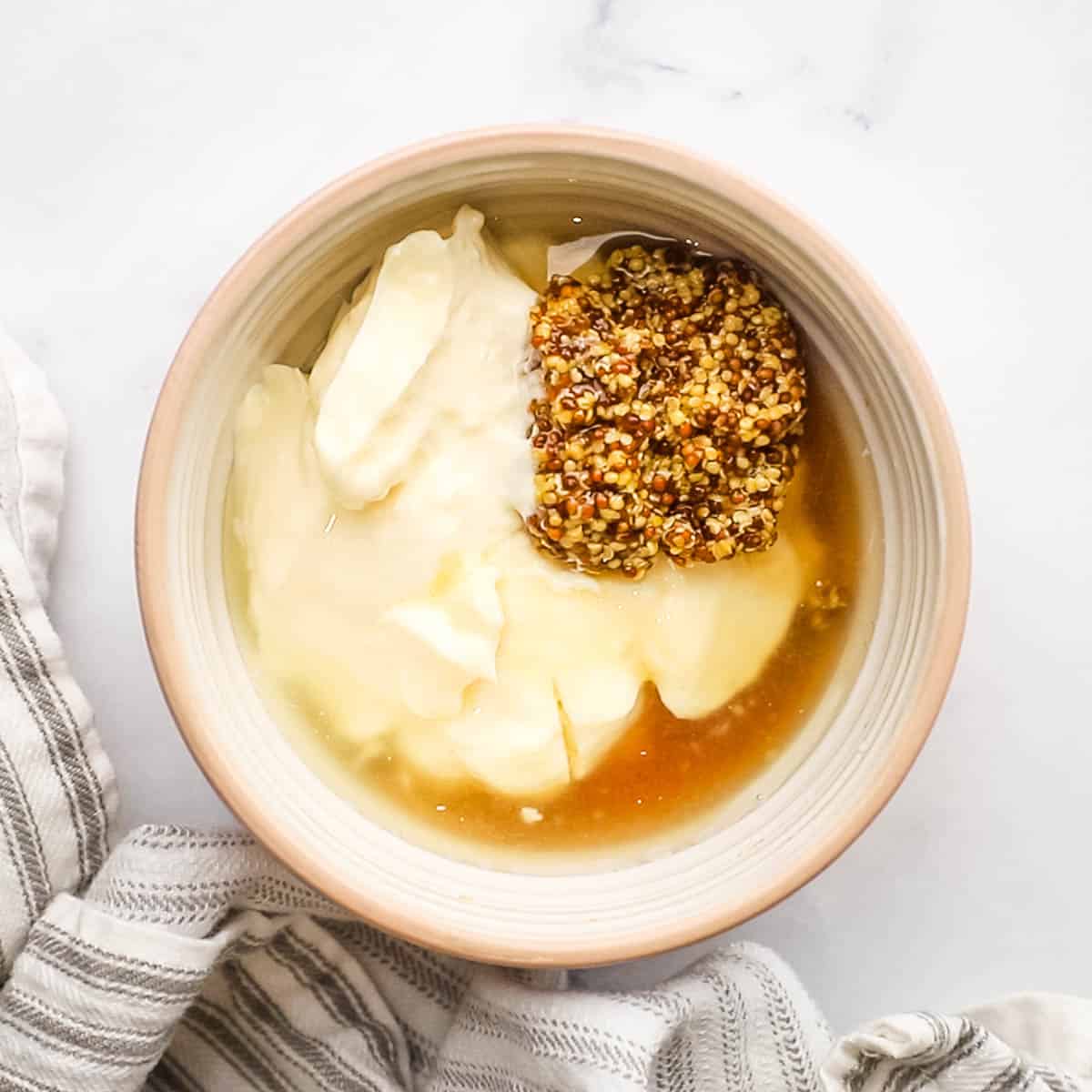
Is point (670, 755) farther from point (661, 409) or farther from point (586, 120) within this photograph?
point (586, 120)

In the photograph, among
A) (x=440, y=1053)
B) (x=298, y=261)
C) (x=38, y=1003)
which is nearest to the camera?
(x=298, y=261)

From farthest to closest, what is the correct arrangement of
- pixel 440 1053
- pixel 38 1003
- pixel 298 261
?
1. pixel 440 1053
2. pixel 38 1003
3. pixel 298 261

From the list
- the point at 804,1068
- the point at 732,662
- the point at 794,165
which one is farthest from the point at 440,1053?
the point at 794,165

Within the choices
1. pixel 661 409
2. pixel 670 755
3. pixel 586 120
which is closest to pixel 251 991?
pixel 670 755

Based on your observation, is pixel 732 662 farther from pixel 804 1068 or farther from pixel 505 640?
pixel 804 1068

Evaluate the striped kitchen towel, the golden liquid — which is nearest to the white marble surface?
the striped kitchen towel

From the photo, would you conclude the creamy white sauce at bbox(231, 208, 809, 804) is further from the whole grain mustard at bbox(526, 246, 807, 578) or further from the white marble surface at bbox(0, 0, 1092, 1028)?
the white marble surface at bbox(0, 0, 1092, 1028)

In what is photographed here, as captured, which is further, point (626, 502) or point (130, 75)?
point (130, 75)

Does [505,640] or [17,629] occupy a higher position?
[505,640]
